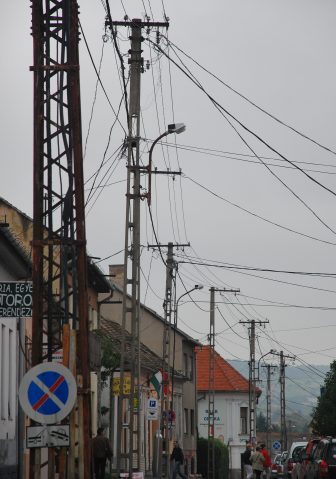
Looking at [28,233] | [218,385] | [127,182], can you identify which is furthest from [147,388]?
[218,385]

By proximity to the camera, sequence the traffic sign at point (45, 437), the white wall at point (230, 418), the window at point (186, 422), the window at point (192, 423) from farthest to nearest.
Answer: the white wall at point (230, 418), the window at point (192, 423), the window at point (186, 422), the traffic sign at point (45, 437)

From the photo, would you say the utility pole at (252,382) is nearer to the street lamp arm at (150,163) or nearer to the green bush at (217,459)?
the green bush at (217,459)

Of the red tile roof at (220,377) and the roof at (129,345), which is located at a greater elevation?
the red tile roof at (220,377)

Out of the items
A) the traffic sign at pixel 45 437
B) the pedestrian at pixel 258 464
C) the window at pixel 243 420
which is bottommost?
the pedestrian at pixel 258 464

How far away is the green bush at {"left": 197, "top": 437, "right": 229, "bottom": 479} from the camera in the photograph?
238 feet

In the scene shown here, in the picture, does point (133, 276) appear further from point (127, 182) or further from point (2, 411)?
point (2, 411)

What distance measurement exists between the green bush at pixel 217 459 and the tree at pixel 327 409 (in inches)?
245

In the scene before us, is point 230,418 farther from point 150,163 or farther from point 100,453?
point 150,163

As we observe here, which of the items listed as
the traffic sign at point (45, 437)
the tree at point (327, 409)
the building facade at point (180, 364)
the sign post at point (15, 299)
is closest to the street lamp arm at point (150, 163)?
the sign post at point (15, 299)

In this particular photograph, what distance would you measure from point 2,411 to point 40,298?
994 cm

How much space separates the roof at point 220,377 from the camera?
319 ft

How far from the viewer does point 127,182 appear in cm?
3036

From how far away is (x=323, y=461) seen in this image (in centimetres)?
2472

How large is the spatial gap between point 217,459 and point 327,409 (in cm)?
775
